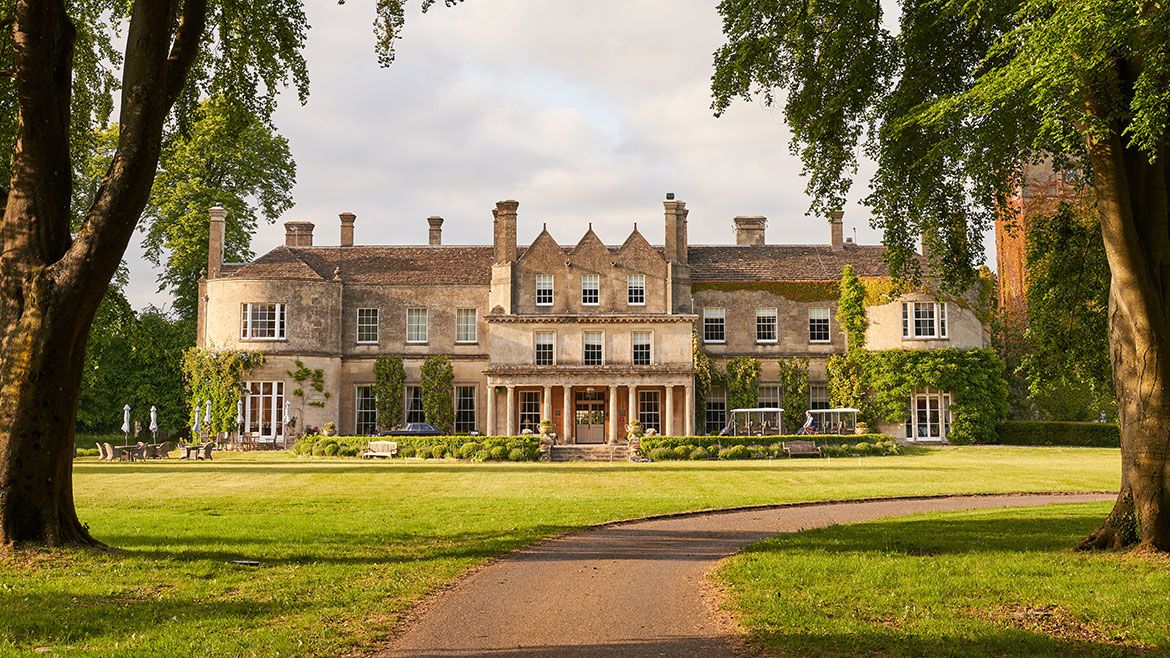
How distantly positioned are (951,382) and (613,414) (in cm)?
1442

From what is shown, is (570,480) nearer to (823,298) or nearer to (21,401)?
(21,401)

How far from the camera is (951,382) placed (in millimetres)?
42656

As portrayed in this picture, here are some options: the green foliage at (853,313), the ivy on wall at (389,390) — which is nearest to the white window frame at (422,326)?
the ivy on wall at (389,390)

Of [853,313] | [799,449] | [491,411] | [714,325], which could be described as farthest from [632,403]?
[853,313]

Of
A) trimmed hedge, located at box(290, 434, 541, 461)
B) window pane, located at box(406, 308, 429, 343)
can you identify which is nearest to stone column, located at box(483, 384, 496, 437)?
window pane, located at box(406, 308, 429, 343)

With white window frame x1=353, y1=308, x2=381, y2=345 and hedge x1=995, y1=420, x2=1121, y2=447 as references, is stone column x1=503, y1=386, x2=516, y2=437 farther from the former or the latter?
hedge x1=995, y1=420, x2=1121, y2=447

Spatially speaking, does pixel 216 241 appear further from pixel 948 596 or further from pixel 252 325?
pixel 948 596

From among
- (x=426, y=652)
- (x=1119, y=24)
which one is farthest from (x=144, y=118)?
(x=1119, y=24)

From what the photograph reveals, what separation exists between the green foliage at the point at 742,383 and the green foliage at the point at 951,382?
16.7 feet

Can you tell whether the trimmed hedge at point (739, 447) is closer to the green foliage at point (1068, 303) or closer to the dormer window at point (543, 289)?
the dormer window at point (543, 289)

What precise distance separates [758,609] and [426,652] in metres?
2.98

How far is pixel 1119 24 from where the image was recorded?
8.11 metres

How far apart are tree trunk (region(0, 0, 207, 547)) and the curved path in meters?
5.00

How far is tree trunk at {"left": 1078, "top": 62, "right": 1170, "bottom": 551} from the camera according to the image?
10953mm
